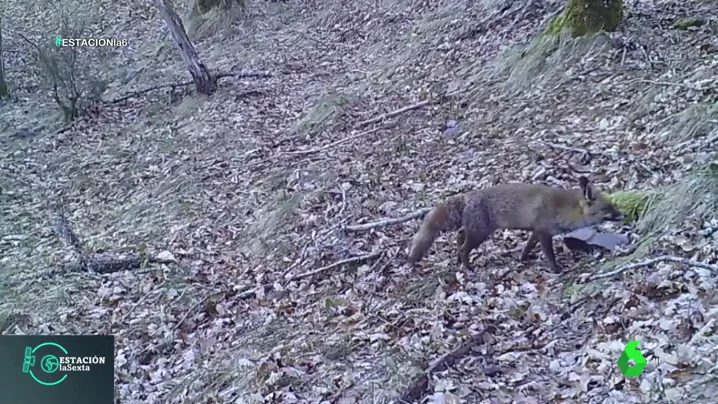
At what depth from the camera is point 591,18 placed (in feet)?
10.9

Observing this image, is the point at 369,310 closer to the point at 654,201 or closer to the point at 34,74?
the point at 654,201

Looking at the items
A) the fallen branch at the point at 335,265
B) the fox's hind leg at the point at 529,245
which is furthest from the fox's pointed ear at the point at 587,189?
the fallen branch at the point at 335,265

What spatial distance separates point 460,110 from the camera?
297cm

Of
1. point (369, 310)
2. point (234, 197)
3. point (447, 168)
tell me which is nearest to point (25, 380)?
point (234, 197)

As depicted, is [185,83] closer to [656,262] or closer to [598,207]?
[598,207]

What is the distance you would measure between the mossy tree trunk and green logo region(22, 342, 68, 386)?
254 cm

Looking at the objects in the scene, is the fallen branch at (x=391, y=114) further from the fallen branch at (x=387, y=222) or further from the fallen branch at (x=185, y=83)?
the fallen branch at (x=185, y=83)

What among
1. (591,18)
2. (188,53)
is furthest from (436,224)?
(188,53)

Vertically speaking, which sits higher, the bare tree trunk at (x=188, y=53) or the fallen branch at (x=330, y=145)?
the bare tree trunk at (x=188, y=53)

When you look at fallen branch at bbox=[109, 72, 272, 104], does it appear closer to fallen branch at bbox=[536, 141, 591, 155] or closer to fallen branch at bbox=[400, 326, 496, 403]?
fallen branch at bbox=[536, 141, 591, 155]

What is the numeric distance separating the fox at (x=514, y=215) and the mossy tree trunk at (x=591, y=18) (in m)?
0.99

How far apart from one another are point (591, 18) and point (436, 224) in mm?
1407

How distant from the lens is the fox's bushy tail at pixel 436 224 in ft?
8.61

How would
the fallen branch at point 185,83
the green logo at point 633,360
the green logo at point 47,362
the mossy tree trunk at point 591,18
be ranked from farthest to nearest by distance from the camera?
the fallen branch at point 185,83 < the mossy tree trunk at point 591,18 < the green logo at point 47,362 < the green logo at point 633,360
